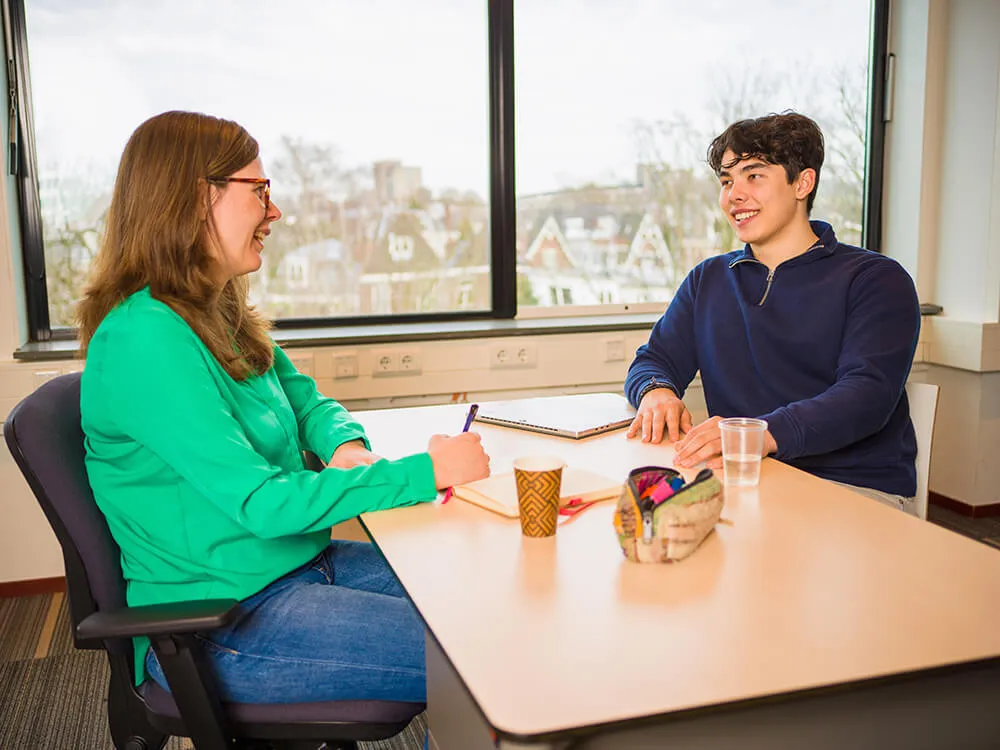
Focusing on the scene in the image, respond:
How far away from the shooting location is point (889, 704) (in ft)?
3.07

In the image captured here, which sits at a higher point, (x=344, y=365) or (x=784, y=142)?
(x=784, y=142)

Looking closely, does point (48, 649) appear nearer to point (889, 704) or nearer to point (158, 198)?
point (158, 198)

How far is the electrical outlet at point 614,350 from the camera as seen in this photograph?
124 inches

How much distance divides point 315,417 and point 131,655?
23.8 inches

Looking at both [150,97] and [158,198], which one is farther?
[150,97]

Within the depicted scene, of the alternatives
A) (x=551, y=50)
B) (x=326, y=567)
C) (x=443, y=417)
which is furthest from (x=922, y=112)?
(x=326, y=567)

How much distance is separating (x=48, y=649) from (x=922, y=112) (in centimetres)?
350

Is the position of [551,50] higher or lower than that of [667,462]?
higher

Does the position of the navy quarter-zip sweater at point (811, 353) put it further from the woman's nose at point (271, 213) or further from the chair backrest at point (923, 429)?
the woman's nose at point (271, 213)

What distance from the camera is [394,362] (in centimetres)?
292

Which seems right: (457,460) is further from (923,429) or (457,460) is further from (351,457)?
(923,429)

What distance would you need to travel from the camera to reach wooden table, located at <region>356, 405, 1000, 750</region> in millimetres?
855

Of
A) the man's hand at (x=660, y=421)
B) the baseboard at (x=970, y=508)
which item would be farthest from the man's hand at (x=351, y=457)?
the baseboard at (x=970, y=508)

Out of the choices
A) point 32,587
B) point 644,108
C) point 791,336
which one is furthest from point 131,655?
point 644,108
